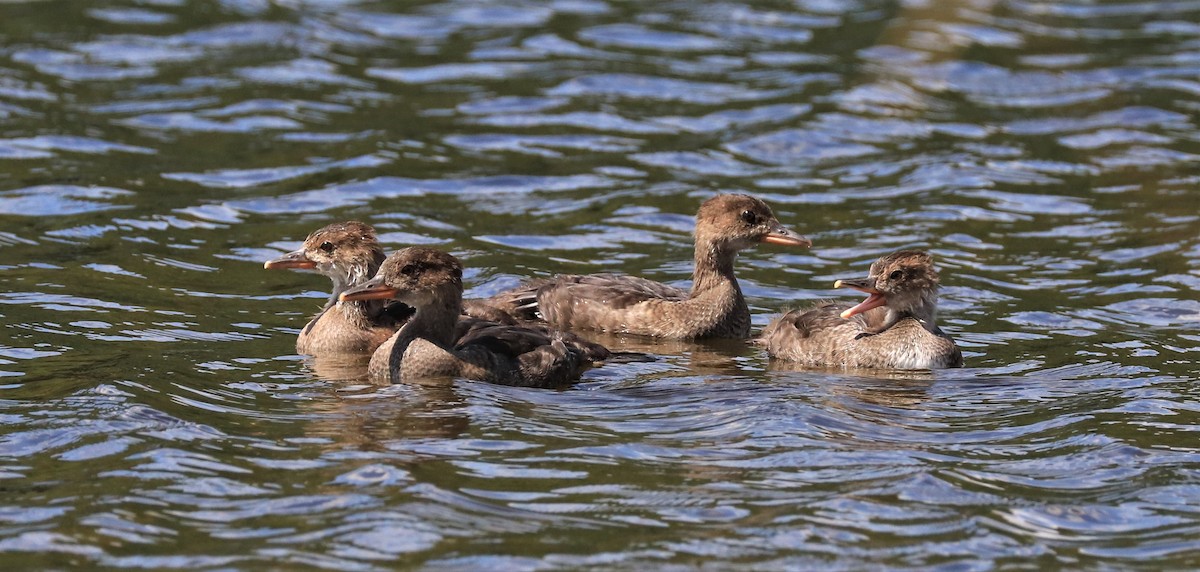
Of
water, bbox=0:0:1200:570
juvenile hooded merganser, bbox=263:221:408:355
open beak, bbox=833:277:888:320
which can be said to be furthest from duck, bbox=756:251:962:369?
juvenile hooded merganser, bbox=263:221:408:355

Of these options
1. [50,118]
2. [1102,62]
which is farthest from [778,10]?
[50,118]

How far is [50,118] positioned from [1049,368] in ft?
39.9

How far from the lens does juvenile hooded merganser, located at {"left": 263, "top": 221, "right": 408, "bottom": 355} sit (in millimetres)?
12594

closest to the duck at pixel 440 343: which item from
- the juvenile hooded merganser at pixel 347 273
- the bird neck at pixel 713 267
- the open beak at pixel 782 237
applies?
the juvenile hooded merganser at pixel 347 273

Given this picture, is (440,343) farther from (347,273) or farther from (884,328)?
(884,328)

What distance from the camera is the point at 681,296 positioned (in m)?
13.8

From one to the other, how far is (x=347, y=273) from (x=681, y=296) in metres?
2.66

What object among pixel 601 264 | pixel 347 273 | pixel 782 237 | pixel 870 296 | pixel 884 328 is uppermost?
pixel 782 237

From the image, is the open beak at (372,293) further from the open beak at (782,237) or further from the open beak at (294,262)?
the open beak at (782,237)

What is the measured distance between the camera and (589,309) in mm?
13703

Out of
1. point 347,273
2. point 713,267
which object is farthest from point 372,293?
point 713,267

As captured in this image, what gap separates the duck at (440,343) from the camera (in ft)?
38.0

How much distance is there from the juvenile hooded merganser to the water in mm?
519

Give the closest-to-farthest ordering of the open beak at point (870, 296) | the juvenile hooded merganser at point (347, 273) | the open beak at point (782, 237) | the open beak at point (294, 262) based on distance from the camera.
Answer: the open beak at point (870, 296)
the juvenile hooded merganser at point (347, 273)
the open beak at point (294, 262)
the open beak at point (782, 237)
